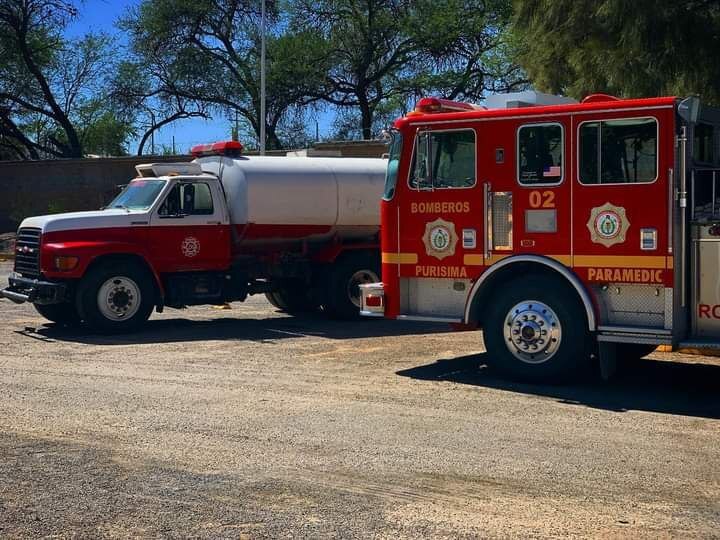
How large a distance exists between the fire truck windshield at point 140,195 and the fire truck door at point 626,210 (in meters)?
7.45

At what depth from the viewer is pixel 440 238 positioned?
1044cm

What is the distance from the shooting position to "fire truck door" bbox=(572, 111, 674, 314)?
9.04 metres

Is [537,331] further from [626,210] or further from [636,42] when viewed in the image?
[636,42]

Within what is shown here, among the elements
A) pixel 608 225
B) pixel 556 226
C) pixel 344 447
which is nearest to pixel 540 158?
pixel 556 226

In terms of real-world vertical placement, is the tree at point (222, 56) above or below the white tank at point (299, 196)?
above

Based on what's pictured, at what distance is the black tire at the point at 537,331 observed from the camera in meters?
9.64

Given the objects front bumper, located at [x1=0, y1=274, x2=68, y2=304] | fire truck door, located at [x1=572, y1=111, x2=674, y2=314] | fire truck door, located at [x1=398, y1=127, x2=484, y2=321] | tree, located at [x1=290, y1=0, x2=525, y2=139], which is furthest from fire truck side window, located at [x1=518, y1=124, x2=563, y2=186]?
tree, located at [x1=290, y1=0, x2=525, y2=139]

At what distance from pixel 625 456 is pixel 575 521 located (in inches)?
64.0

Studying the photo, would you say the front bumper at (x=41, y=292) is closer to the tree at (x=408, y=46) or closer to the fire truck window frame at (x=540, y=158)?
the fire truck window frame at (x=540, y=158)

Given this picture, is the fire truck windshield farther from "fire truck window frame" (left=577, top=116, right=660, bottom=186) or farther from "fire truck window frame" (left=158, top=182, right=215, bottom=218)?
"fire truck window frame" (left=577, top=116, right=660, bottom=186)

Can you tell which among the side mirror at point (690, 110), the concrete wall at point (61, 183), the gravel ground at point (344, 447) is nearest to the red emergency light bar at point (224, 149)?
the gravel ground at point (344, 447)

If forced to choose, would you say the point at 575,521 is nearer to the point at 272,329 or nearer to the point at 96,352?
the point at 96,352

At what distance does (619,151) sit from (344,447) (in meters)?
4.06

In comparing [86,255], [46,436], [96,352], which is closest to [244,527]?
[46,436]
